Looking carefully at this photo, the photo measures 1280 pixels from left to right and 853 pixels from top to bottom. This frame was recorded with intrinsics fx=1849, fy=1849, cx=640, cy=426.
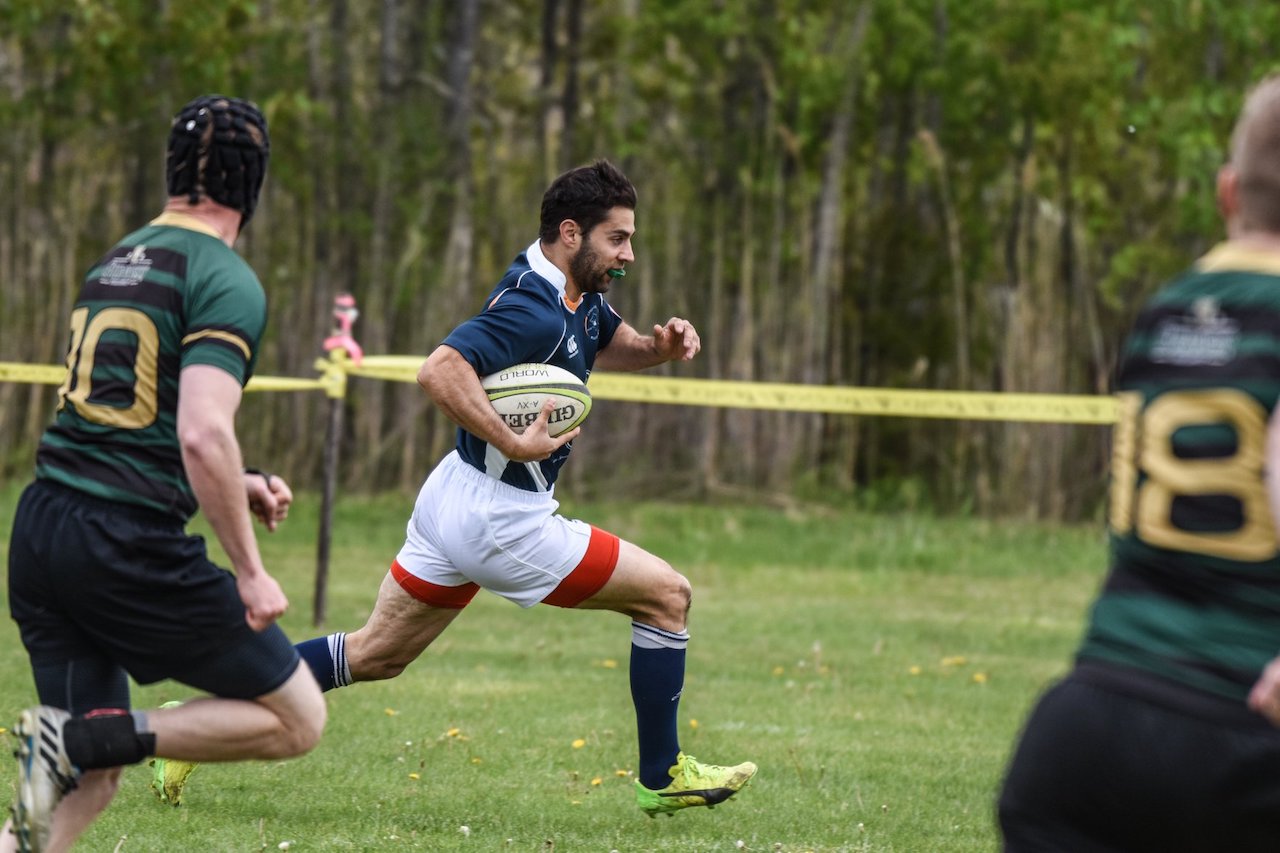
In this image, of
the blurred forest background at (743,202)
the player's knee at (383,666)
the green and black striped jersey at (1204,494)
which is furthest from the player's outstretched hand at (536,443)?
the blurred forest background at (743,202)

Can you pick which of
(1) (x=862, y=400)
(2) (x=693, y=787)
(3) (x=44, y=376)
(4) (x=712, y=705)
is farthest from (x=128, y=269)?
(1) (x=862, y=400)

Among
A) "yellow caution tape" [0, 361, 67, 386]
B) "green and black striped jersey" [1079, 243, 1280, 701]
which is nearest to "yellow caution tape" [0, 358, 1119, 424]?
"yellow caution tape" [0, 361, 67, 386]

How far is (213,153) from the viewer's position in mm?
4102

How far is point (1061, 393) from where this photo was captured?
15.5m

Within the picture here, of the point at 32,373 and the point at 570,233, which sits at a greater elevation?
the point at 570,233

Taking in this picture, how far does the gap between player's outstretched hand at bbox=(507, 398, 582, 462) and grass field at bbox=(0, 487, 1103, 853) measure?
3.84 feet

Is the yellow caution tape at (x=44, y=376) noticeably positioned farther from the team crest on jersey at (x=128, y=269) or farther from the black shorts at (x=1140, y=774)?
the black shorts at (x=1140, y=774)

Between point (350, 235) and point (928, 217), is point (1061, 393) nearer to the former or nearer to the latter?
point (928, 217)

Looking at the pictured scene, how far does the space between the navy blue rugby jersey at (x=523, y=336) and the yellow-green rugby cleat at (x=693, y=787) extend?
1009 mm

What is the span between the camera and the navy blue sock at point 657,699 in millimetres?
5949

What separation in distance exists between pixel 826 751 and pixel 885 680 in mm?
2070

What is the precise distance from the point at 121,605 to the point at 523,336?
2.11m

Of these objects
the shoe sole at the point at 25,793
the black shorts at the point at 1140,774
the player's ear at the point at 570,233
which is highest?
the player's ear at the point at 570,233

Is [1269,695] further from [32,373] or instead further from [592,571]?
[32,373]
